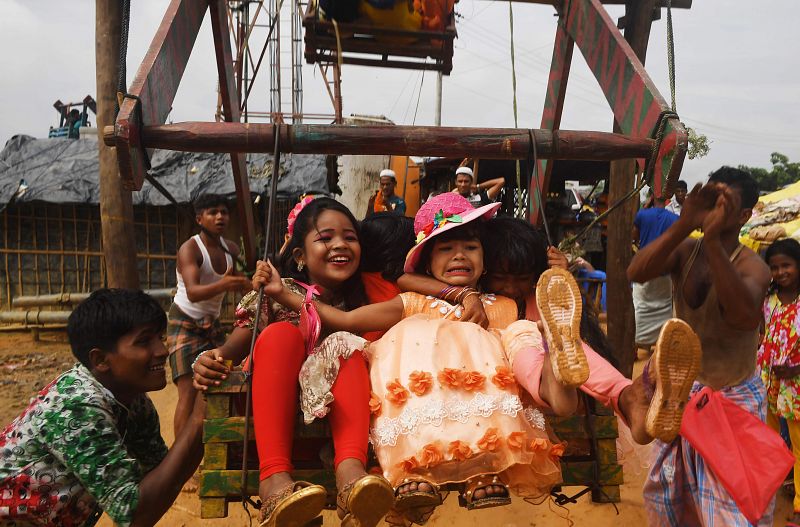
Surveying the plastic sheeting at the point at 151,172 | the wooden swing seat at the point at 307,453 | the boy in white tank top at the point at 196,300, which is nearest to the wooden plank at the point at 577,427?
the wooden swing seat at the point at 307,453

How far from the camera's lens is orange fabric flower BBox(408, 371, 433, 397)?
184 cm

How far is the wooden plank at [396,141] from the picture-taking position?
2.15 m

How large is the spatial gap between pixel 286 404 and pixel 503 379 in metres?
0.70

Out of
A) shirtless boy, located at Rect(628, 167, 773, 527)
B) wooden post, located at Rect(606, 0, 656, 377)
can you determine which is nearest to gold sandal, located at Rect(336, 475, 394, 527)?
shirtless boy, located at Rect(628, 167, 773, 527)

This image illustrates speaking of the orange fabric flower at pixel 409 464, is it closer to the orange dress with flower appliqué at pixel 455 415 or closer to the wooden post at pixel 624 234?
the orange dress with flower appliqué at pixel 455 415

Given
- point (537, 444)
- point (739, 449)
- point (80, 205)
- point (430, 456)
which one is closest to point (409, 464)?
point (430, 456)

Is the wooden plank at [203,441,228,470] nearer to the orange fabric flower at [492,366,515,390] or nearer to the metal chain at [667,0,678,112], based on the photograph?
the orange fabric flower at [492,366,515,390]

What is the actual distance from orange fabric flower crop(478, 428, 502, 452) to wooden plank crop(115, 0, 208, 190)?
4.90ft

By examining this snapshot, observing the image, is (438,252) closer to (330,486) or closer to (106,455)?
(330,486)

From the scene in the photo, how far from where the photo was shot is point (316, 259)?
8.31 feet

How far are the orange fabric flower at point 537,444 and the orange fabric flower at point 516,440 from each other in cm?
4

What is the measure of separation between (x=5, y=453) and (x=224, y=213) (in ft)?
8.32

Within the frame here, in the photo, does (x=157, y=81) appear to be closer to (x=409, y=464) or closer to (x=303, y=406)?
(x=303, y=406)

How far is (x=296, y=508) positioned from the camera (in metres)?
1.59
